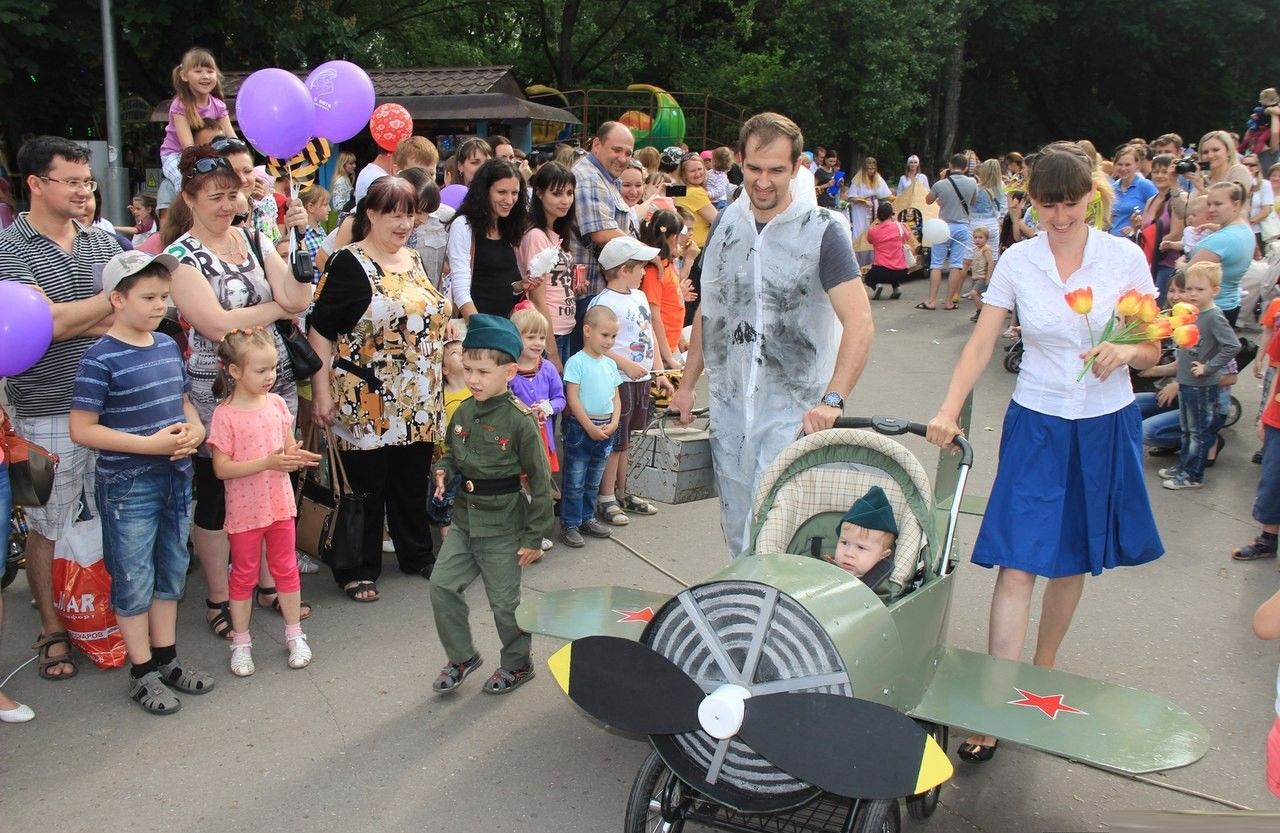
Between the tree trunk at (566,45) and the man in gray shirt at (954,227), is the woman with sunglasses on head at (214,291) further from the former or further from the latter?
the tree trunk at (566,45)

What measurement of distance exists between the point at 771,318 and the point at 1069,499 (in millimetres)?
1298

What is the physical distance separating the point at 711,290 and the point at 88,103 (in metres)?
20.2

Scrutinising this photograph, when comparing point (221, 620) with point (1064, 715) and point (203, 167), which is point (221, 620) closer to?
point (203, 167)

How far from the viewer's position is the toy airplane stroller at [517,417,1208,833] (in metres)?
2.76

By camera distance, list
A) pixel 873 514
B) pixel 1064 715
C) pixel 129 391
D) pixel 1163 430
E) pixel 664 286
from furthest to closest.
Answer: pixel 664 286, pixel 1163 430, pixel 129 391, pixel 873 514, pixel 1064 715

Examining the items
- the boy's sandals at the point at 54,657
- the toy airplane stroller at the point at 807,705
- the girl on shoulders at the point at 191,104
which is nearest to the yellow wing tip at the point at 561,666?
the toy airplane stroller at the point at 807,705

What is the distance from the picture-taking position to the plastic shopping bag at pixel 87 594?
4.56 m

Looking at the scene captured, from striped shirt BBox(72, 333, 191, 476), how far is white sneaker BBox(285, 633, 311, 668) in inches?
39.3

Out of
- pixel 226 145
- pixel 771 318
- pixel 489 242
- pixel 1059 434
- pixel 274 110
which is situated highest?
pixel 274 110

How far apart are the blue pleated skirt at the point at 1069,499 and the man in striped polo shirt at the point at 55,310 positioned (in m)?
3.66

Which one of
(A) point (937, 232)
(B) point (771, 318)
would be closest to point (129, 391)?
(B) point (771, 318)

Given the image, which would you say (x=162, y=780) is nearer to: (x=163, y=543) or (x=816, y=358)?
(x=163, y=543)

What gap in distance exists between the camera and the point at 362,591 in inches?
215

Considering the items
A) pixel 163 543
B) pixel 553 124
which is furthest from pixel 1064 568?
pixel 553 124
